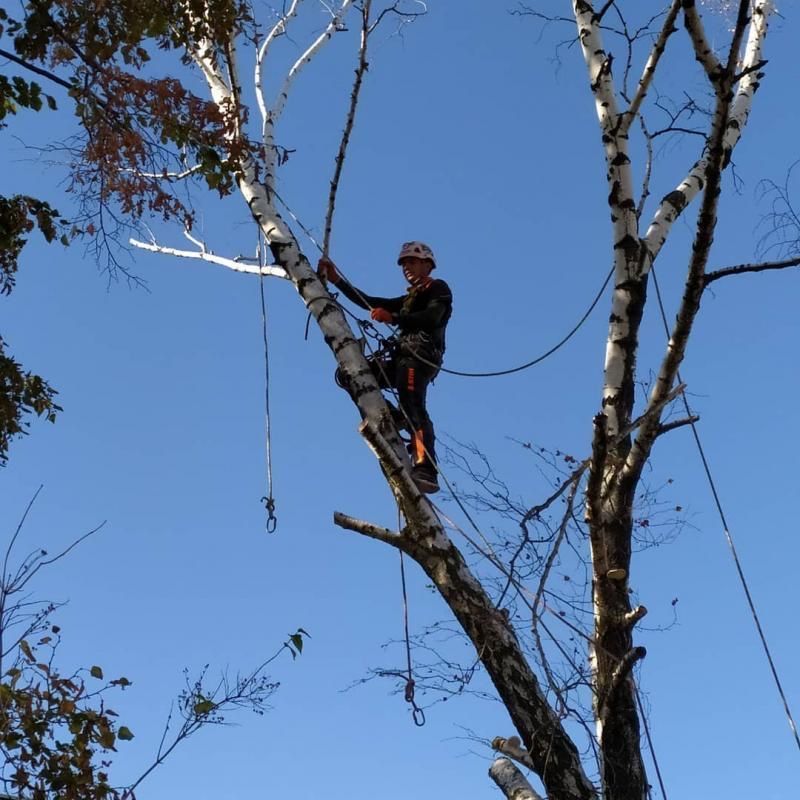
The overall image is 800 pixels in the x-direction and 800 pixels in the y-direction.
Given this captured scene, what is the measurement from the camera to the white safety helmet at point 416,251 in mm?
6381

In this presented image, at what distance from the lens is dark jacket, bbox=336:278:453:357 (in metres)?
6.05

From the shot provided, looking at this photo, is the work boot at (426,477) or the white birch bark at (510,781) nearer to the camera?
the white birch bark at (510,781)

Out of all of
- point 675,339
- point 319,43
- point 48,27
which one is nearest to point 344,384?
point 675,339

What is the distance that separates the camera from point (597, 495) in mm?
4594

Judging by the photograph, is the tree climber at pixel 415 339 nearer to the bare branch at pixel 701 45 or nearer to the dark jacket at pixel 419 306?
the dark jacket at pixel 419 306

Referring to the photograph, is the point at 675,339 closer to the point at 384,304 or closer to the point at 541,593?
the point at 541,593

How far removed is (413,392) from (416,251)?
0.98 metres

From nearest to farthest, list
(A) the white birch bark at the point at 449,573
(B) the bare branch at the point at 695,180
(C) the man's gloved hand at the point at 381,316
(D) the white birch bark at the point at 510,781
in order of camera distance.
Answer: (A) the white birch bark at the point at 449,573 < (D) the white birch bark at the point at 510,781 < (B) the bare branch at the point at 695,180 < (C) the man's gloved hand at the point at 381,316

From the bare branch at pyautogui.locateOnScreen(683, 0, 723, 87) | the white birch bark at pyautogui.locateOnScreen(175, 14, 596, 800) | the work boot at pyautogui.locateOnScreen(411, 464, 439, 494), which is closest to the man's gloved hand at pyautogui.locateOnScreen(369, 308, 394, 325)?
the white birch bark at pyautogui.locateOnScreen(175, 14, 596, 800)

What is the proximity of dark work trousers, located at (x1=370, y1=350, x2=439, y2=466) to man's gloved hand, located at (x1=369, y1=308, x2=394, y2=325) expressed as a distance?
24 cm

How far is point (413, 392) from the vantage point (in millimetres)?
5734

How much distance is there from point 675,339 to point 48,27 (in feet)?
9.26

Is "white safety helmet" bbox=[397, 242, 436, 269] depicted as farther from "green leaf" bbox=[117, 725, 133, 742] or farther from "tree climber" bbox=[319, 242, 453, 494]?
"green leaf" bbox=[117, 725, 133, 742]

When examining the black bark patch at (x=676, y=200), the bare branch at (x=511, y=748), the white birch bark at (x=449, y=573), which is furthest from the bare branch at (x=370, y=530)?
the black bark patch at (x=676, y=200)
